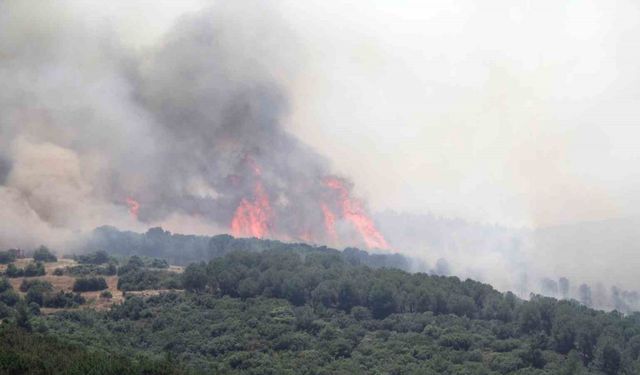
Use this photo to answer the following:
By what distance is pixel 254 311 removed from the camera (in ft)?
461

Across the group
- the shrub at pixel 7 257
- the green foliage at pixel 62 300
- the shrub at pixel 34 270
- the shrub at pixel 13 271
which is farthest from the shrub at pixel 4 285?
the shrub at pixel 7 257

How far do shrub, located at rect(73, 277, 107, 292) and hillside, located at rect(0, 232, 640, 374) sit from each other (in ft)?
10.7

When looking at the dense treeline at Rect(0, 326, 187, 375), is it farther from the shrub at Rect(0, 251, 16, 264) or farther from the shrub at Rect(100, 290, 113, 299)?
the shrub at Rect(0, 251, 16, 264)

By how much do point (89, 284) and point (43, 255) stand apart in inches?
821

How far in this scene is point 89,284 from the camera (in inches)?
5822

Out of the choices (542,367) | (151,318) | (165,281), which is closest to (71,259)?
(165,281)

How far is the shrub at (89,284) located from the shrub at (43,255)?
18222 mm

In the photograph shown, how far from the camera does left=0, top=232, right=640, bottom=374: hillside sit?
120m

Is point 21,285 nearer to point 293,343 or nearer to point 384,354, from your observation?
point 293,343

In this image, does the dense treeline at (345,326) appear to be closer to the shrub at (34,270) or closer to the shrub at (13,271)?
the shrub at (34,270)

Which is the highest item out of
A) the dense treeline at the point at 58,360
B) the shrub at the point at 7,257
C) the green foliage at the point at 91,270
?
the shrub at the point at 7,257

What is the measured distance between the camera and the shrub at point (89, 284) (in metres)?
146

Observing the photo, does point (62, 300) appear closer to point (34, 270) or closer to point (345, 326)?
point (34, 270)

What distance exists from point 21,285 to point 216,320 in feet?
104
